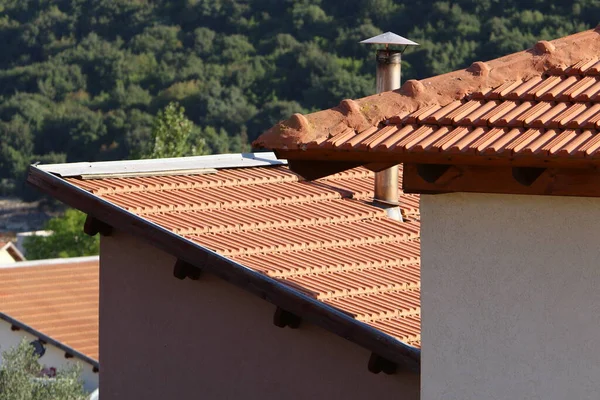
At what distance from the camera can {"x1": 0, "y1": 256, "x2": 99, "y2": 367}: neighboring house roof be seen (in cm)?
2312

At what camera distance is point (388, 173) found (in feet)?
28.9

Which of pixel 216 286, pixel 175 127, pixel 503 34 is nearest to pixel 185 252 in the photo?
pixel 216 286

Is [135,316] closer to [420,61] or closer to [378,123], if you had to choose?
[378,123]

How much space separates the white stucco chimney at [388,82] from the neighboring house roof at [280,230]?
133mm

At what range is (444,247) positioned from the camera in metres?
4.66

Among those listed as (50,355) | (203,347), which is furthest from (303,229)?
(50,355)

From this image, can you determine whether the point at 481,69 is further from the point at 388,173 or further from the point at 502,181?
the point at 388,173

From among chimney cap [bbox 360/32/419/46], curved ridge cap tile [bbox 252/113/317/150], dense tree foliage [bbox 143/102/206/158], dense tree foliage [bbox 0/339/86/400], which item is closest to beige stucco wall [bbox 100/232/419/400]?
curved ridge cap tile [bbox 252/113/317/150]

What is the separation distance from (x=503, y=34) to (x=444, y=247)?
150 feet

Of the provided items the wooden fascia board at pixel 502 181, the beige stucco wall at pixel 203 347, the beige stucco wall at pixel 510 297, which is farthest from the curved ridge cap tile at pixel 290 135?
the beige stucco wall at pixel 203 347

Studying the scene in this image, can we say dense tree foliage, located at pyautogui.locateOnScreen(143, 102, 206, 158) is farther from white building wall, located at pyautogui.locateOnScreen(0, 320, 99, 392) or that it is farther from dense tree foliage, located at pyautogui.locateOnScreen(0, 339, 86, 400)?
dense tree foliage, located at pyautogui.locateOnScreen(0, 339, 86, 400)

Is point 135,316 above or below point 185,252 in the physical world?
below

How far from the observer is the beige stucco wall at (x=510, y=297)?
439cm

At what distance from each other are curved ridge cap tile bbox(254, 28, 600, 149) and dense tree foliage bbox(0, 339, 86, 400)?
28.7 feet
